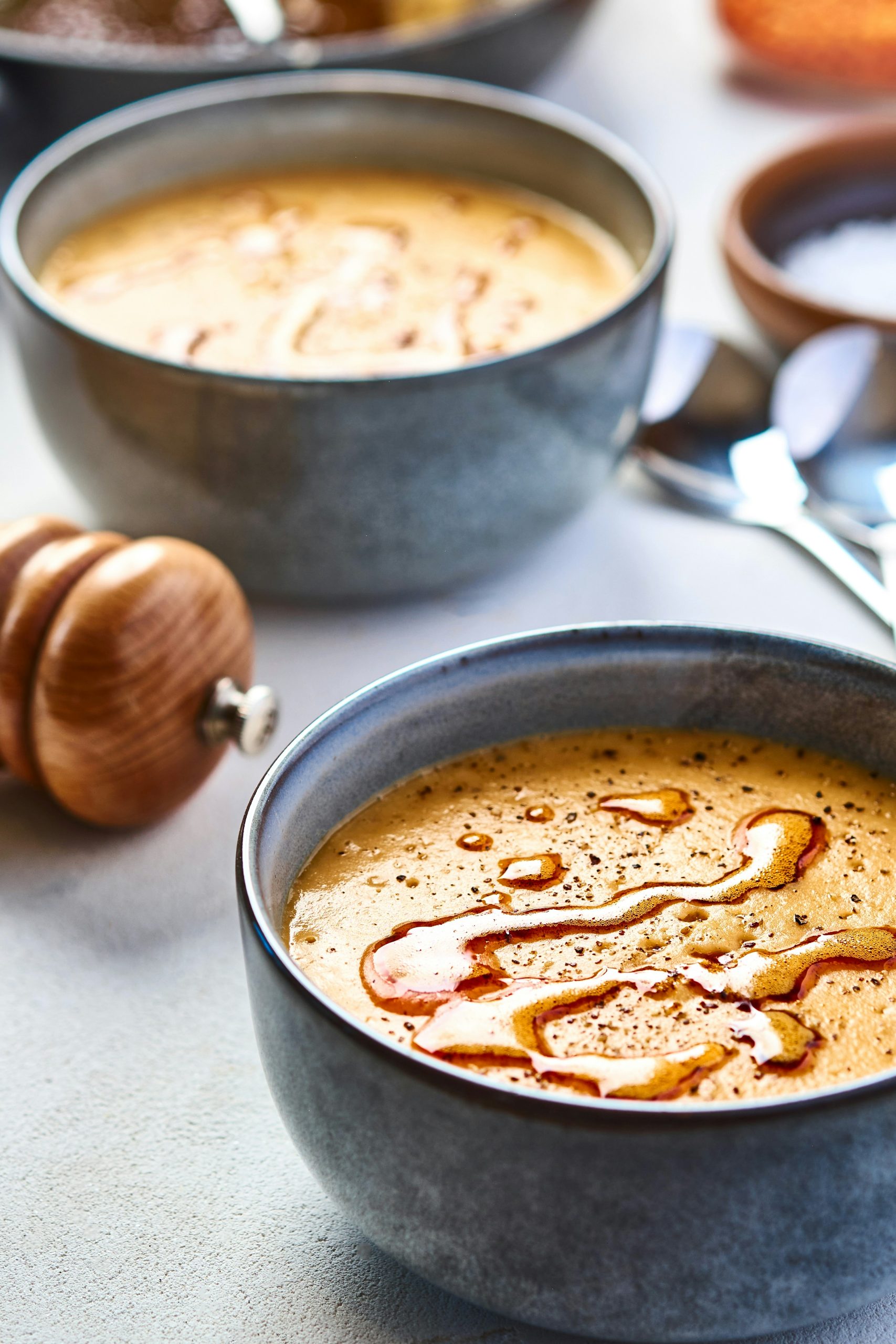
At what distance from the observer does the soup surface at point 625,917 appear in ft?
1.78

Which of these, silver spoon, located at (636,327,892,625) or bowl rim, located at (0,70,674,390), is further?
silver spoon, located at (636,327,892,625)

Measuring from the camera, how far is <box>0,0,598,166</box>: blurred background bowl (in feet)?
3.98

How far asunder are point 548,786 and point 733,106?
1.10 metres

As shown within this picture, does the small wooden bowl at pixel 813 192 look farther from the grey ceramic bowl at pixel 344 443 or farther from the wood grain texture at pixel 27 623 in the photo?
the wood grain texture at pixel 27 623

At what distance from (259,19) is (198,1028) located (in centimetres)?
104

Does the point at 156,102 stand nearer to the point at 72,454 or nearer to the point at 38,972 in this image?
the point at 72,454

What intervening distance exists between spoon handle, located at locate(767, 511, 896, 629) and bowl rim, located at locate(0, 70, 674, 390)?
7.4 inches

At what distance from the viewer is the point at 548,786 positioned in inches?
26.9

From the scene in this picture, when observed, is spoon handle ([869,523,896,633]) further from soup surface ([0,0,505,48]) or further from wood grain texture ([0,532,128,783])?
soup surface ([0,0,505,48])

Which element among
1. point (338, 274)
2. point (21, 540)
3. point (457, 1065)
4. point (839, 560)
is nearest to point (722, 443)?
point (839, 560)

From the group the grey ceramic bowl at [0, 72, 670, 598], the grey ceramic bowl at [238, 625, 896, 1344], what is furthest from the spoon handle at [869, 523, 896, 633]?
the grey ceramic bowl at [238, 625, 896, 1344]

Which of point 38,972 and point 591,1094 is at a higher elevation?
point 591,1094

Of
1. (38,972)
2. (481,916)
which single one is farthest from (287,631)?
(481,916)

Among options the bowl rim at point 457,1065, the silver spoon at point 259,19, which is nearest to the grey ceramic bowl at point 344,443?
the bowl rim at point 457,1065
